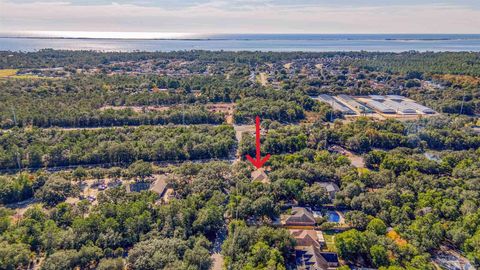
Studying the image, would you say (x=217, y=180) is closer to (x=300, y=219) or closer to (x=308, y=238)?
(x=300, y=219)

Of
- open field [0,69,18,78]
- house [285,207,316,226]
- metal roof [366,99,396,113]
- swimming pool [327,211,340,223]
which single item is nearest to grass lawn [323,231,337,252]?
house [285,207,316,226]

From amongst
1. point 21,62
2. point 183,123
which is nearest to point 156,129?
point 183,123

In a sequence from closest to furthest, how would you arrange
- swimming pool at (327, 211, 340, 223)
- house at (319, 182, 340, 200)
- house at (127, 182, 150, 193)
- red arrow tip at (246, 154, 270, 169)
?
swimming pool at (327, 211, 340, 223) → house at (319, 182, 340, 200) → house at (127, 182, 150, 193) → red arrow tip at (246, 154, 270, 169)

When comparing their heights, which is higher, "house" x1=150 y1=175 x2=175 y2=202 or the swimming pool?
"house" x1=150 y1=175 x2=175 y2=202

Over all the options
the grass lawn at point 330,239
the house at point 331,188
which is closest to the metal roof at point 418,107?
the house at point 331,188

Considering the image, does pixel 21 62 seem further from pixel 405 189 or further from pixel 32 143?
pixel 405 189

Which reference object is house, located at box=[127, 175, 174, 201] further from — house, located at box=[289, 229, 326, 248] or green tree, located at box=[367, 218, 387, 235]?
green tree, located at box=[367, 218, 387, 235]
